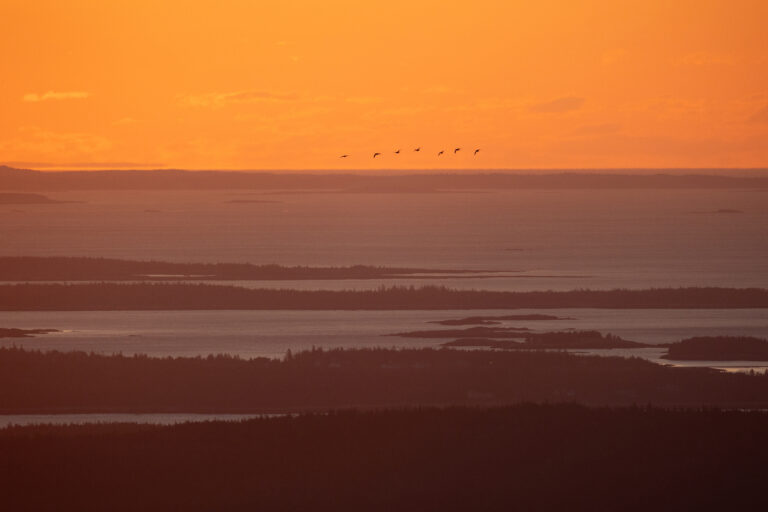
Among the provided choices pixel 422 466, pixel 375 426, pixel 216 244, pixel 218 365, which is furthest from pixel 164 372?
pixel 216 244

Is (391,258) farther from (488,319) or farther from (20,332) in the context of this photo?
(20,332)

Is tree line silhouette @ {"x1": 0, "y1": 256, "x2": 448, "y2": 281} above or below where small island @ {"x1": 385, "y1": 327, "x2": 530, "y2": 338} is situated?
above

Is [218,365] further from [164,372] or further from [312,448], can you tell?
[312,448]

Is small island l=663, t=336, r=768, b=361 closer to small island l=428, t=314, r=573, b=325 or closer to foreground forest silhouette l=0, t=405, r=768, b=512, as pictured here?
small island l=428, t=314, r=573, b=325

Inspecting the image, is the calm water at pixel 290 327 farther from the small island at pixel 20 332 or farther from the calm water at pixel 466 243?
the calm water at pixel 466 243

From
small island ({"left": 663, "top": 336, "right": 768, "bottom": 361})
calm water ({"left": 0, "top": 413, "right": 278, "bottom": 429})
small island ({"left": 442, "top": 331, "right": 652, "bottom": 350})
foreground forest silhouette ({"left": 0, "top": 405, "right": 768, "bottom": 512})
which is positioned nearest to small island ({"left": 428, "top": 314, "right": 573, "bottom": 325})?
small island ({"left": 442, "top": 331, "right": 652, "bottom": 350})

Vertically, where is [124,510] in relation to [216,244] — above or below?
below

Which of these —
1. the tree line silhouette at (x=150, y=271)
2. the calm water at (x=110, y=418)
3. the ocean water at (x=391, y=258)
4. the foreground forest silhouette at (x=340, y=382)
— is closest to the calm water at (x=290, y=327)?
the ocean water at (x=391, y=258)
